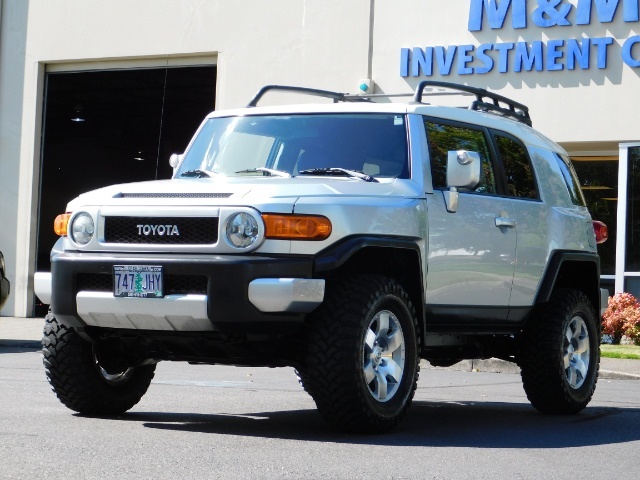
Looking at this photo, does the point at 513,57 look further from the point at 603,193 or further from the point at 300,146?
the point at 300,146

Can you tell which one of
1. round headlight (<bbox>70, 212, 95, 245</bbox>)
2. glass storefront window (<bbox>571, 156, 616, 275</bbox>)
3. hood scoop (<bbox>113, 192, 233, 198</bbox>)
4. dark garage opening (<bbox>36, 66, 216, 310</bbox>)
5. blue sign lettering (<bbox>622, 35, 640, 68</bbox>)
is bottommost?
round headlight (<bbox>70, 212, 95, 245</bbox>)

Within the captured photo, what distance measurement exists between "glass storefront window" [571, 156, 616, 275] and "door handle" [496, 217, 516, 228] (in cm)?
1063

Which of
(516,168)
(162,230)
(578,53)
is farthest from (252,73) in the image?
(162,230)

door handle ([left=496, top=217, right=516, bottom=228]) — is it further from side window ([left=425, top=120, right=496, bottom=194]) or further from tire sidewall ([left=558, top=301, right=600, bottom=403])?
tire sidewall ([left=558, top=301, right=600, bottom=403])

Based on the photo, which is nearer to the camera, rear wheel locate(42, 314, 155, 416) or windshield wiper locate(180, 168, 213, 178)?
rear wheel locate(42, 314, 155, 416)

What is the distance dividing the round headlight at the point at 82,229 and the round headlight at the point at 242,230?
97cm

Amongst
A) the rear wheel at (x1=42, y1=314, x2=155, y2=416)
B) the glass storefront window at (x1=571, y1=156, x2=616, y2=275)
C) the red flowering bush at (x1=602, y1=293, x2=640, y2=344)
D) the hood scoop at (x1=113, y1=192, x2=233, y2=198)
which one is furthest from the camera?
the glass storefront window at (x1=571, y1=156, x2=616, y2=275)

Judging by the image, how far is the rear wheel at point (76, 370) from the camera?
26.1ft

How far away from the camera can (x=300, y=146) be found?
843cm

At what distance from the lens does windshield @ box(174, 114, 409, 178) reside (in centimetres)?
820

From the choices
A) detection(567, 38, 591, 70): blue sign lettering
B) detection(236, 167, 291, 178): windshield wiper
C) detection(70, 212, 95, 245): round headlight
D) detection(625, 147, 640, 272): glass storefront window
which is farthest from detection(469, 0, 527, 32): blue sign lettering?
detection(70, 212, 95, 245): round headlight

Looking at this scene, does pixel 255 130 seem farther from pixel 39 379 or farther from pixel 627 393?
pixel 627 393

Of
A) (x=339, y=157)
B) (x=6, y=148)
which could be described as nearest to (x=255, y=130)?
(x=339, y=157)

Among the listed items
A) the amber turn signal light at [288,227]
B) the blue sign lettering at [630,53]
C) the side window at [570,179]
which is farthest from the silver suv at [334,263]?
the blue sign lettering at [630,53]
